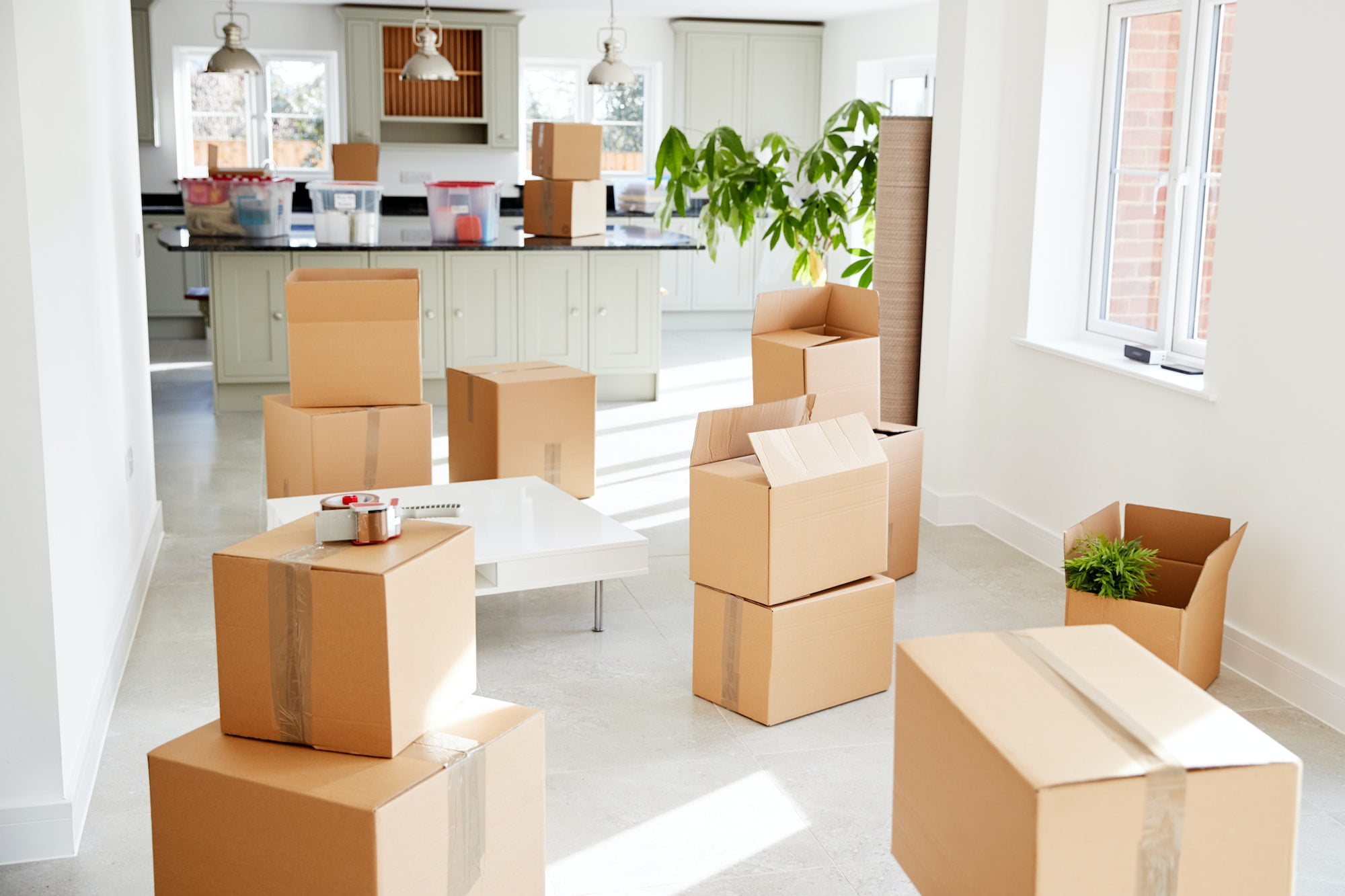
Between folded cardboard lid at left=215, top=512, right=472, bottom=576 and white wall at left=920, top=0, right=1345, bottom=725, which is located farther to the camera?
white wall at left=920, top=0, right=1345, bottom=725

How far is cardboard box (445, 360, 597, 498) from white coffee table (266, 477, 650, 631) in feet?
1.92

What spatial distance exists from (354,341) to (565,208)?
3.15m

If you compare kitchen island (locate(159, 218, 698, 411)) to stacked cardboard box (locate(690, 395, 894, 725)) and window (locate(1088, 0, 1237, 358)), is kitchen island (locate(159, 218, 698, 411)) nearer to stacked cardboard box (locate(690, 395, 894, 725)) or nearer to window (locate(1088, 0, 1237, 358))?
window (locate(1088, 0, 1237, 358))

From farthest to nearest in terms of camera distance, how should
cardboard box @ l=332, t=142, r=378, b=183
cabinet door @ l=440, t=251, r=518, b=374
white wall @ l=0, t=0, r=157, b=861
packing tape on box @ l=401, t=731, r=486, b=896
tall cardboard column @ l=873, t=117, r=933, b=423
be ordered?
cardboard box @ l=332, t=142, r=378, b=183, cabinet door @ l=440, t=251, r=518, b=374, tall cardboard column @ l=873, t=117, r=933, b=423, white wall @ l=0, t=0, r=157, b=861, packing tape on box @ l=401, t=731, r=486, b=896

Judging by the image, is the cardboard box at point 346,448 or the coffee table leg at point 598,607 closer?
the coffee table leg at point 598,607

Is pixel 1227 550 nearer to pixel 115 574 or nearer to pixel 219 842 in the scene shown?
pixel 219 842

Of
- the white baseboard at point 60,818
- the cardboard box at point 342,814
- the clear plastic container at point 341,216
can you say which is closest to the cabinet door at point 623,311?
the clear plastic container at point 341,216

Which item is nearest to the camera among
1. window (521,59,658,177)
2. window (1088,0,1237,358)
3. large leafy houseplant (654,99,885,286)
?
window (1088,0,1237,358)

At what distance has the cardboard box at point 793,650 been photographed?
2975 millimetres

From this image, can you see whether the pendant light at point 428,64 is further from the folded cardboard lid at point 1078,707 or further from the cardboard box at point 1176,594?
the folded cardboard lid at point 1078,707

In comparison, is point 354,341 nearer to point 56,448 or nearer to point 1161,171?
point 56,448

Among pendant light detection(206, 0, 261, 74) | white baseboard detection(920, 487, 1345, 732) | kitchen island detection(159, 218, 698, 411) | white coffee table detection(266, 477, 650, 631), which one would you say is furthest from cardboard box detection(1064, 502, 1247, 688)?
pendant light detection(206, 0, 261, 74)

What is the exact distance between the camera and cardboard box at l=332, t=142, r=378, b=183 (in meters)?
8.87

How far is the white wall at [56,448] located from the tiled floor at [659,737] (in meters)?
0.14
